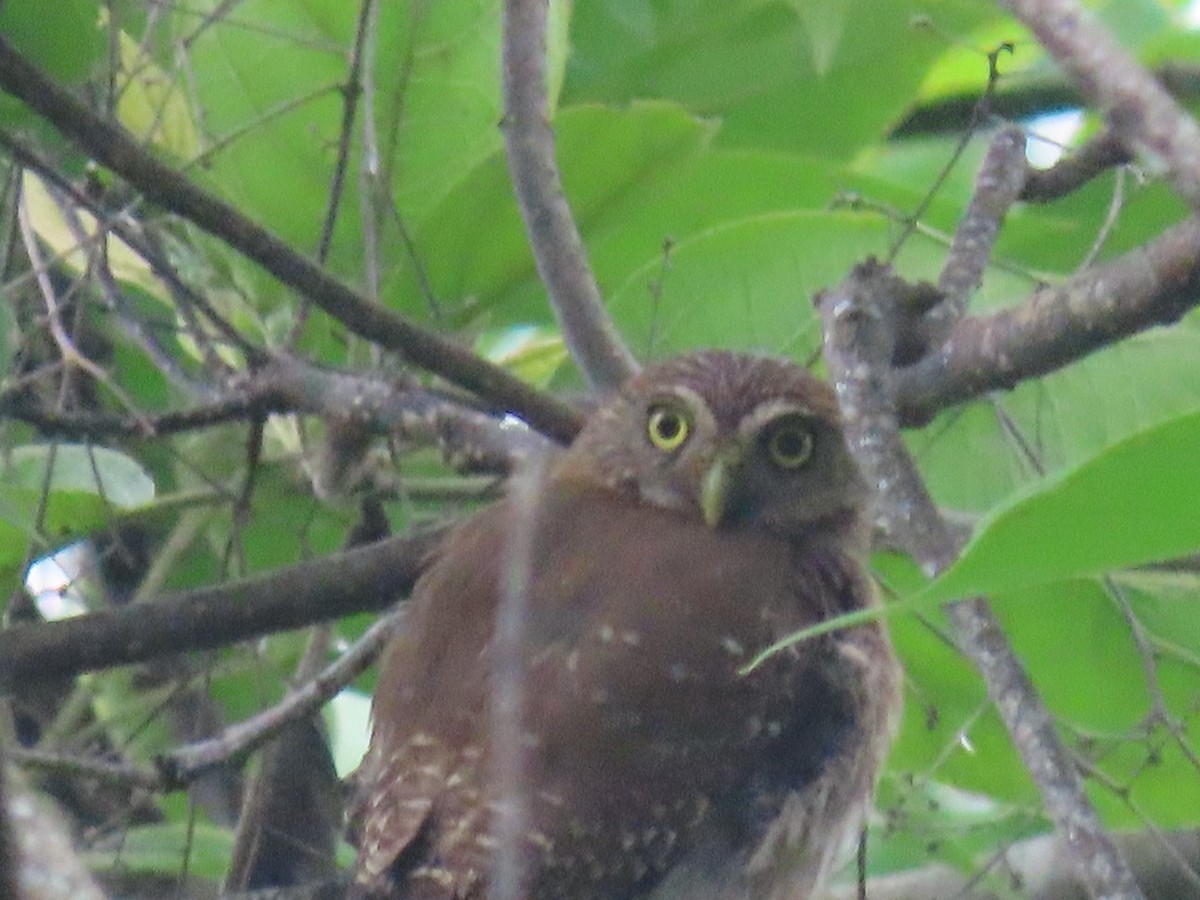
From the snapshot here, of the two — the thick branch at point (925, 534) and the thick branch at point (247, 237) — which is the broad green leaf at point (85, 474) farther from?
the thick branch at point (925, 534)

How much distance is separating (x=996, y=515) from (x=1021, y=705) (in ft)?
1.15

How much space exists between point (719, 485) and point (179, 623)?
935mm

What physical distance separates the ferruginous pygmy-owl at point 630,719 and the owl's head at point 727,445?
0.07 m

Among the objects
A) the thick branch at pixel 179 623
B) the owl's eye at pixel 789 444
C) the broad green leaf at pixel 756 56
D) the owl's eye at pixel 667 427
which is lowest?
the thick branch at pixel 179 623

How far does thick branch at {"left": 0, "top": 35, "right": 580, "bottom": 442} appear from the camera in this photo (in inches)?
71.0

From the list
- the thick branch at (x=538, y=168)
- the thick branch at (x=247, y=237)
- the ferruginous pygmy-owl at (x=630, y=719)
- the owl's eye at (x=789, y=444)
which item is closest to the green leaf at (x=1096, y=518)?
the thick branch at (x=247, y=237)

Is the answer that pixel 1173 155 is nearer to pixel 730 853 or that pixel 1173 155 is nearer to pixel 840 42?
pixel 730 853

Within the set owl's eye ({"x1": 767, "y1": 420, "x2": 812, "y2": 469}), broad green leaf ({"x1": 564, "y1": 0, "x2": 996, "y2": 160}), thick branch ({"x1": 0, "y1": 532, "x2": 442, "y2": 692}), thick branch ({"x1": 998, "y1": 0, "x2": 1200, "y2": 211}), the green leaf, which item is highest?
broad green leaf ({"x1": 564, "y1": 0, "x2": 996, "y2": 160})

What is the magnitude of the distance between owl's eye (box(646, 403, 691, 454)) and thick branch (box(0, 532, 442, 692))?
80cm

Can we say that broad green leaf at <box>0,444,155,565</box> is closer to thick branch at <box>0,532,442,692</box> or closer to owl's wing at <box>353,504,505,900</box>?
thick branch at <box>0,532,442,692</box>

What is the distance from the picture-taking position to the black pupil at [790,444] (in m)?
3.00

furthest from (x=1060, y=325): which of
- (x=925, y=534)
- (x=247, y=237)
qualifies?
(x=247, y=237)

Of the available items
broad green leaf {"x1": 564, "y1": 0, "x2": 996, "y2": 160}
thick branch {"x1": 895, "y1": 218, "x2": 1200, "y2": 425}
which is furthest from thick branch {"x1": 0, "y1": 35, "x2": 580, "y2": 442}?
Answer: broad green leaf {"x1": 564, "y1": 0, "x2": 996, "y2": 160}

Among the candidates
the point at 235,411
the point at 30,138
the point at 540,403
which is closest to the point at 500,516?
the point at 540,403
